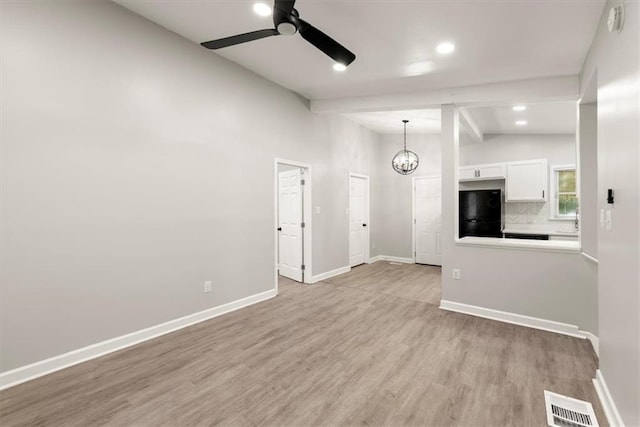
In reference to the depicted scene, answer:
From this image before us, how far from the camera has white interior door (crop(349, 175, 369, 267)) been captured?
256 inches

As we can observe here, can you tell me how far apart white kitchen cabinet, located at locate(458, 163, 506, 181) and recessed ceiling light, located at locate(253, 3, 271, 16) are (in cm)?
496

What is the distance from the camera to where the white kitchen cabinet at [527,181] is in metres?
5.41

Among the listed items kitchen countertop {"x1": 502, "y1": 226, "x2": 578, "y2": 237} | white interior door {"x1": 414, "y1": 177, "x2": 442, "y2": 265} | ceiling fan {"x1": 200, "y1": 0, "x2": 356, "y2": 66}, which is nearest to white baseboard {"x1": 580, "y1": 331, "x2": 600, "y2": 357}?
kitchen countertop {"x1": 502, "y1": 226, "x2": 578, "y2": 237}

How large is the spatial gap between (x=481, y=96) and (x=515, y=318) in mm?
2735

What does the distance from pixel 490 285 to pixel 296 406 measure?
2.80 meters

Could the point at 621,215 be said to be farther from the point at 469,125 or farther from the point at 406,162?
the point at 406,162

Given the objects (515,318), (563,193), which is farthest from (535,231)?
(515,318)

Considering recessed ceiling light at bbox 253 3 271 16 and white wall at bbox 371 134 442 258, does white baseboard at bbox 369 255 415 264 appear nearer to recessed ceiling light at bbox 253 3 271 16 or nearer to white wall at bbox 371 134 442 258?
white wall at bbox 371 134 442 258

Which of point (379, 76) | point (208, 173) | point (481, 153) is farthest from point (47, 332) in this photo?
point (481, 153)

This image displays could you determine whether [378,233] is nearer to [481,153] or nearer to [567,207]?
[481,153]

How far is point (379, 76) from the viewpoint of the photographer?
3834 mm

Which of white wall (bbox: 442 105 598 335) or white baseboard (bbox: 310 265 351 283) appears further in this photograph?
white baseboard (bbox: 310 265 351 283)

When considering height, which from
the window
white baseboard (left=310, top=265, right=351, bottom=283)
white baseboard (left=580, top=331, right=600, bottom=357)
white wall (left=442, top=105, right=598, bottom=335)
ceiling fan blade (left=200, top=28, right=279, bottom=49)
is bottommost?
white baseboard (left=580, top=331, right=600, bottom=357)

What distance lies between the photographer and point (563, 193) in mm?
5562
